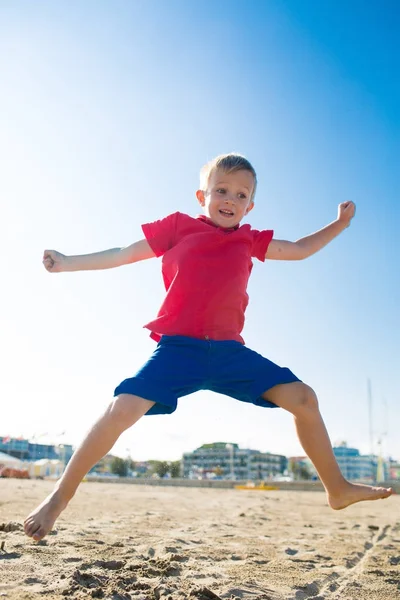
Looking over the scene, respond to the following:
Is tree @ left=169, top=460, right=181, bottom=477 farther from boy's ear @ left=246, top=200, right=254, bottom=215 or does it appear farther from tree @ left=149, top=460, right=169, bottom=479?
boy's ear @ left=246, top=200, right=254, bottom=215

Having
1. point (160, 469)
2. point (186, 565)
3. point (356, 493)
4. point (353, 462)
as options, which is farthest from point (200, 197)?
point (353, 462)

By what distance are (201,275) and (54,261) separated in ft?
2.69

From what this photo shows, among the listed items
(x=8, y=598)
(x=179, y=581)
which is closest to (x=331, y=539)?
(x=179, y=581)

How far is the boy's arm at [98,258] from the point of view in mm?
2969

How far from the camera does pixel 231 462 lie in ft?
413

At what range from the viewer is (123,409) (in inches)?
96.4

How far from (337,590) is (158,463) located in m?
94.4

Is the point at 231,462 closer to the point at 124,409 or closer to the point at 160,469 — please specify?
the point at 160,469

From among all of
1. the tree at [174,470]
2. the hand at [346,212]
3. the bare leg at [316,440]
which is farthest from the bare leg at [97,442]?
the tree at [174,470]

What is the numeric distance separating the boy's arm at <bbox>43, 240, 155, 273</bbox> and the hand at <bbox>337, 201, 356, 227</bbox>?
4.42 feet

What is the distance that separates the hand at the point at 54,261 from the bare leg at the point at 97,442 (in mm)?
880

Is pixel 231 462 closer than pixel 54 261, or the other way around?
pixel 54 261

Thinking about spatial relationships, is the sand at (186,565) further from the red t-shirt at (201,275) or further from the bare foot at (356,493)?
the red t-shirt at (201,275)

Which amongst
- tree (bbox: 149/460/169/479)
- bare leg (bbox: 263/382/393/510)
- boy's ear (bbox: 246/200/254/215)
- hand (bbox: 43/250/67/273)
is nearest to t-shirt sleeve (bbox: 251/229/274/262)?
boy's ear (bbox: 246/200/254/215)
